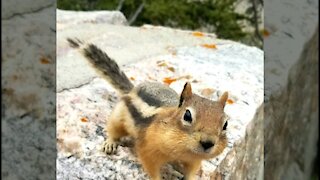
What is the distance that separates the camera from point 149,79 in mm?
2490

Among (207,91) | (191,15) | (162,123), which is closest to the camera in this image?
(162,123)

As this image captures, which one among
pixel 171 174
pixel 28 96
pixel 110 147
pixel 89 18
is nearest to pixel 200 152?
pixel 171 174

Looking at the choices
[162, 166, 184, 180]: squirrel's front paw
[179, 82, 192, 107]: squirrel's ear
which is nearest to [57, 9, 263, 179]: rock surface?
[162, 166, 184, 180]: squirrel's front paw

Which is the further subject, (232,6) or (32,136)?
(232,6)

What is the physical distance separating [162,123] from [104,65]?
1.32 ft

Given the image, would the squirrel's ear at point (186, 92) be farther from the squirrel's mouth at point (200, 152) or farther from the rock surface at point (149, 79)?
the rock surface at point (149, 79)

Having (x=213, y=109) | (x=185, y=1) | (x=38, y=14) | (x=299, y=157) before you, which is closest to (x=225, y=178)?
(x=213, y=109)

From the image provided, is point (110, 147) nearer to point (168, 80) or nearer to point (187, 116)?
point (187, 116)

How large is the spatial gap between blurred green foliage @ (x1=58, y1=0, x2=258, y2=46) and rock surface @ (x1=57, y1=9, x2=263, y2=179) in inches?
43.5

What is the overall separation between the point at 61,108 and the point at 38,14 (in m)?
0.39

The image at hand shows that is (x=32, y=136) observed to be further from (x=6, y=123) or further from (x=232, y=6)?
(x=232, y=6)

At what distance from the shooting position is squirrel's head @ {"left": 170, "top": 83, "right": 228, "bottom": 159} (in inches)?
63.6

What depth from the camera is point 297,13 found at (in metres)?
3.07

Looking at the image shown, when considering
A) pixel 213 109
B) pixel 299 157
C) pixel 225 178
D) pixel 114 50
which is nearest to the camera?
pixel 213 109
